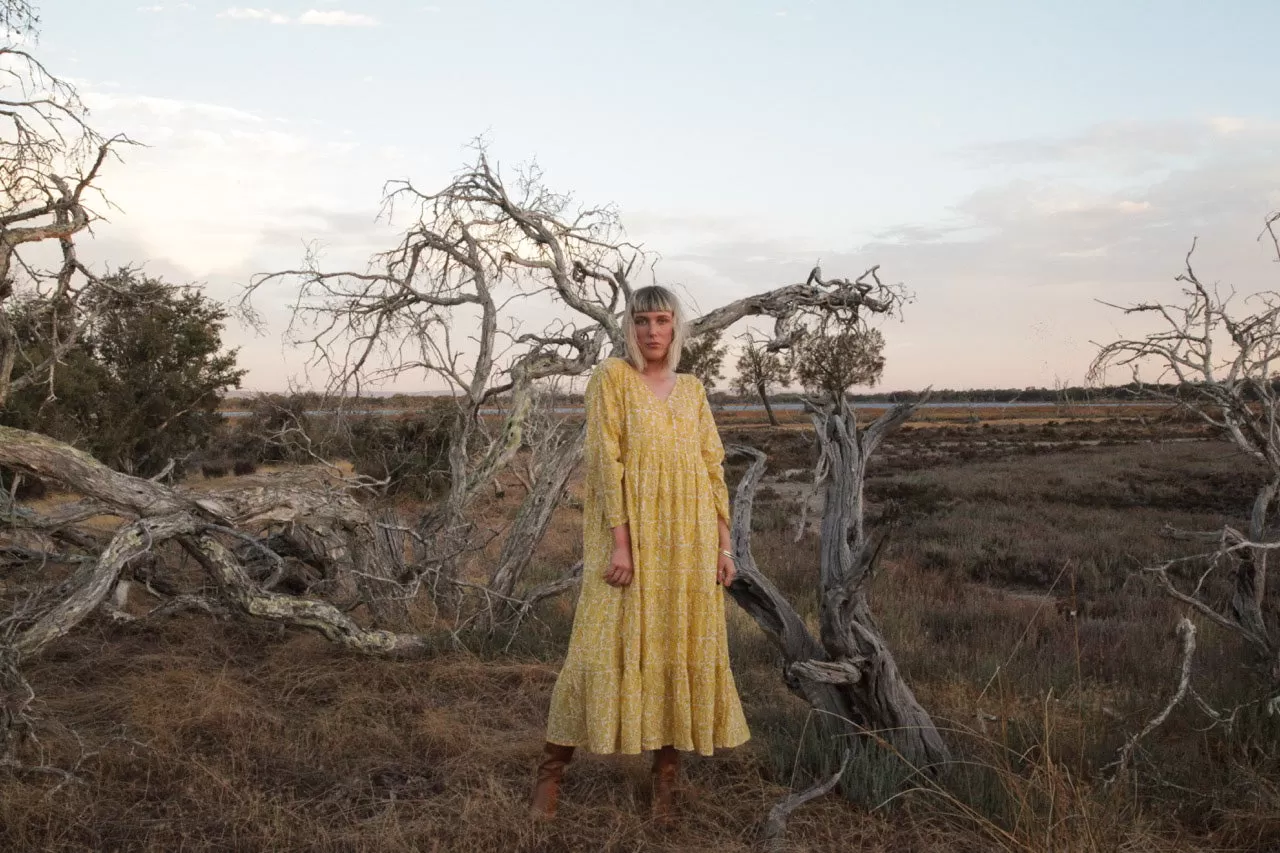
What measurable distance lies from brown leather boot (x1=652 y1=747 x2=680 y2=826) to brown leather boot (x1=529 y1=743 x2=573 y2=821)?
35 centimetres

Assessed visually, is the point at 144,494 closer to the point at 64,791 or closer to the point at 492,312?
the point at 64,791

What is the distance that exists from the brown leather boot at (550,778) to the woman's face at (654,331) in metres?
1.57

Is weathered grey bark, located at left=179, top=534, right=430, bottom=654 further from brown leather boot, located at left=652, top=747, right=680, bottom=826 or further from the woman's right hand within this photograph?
the woman's right hand

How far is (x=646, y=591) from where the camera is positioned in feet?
11.3

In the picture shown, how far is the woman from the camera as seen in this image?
11.2 ft

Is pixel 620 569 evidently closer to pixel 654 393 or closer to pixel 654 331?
pixel 654 393

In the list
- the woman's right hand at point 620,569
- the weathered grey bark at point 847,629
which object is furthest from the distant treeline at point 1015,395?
the woman's right hand at point 620,569

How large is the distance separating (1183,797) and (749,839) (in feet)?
6.00

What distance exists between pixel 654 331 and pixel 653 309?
8 centimetres

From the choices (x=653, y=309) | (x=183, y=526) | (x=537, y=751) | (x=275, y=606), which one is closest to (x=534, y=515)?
(x=275, y=606)

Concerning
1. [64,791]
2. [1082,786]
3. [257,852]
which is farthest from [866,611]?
[64,791]

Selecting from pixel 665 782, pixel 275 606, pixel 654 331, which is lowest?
pixel 665 782

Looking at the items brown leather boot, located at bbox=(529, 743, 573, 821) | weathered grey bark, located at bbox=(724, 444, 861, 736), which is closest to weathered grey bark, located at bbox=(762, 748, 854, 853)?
weathered grey bark, located at bbox=(724, 444, 861, 736)

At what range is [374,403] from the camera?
7.16 meters
